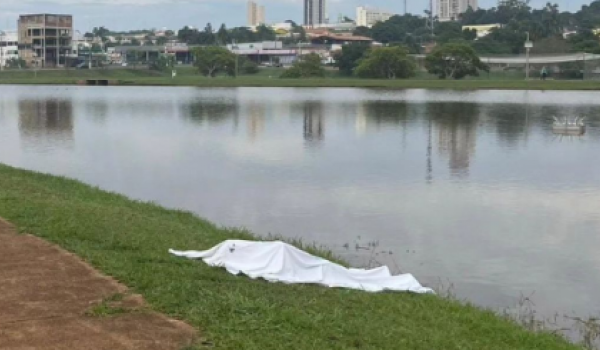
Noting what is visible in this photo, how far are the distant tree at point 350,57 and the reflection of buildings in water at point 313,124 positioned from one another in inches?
2176

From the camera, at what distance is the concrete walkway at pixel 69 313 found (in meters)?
5.73

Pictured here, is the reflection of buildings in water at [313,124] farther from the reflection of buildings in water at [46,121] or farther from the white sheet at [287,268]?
the white sheet at [287,268]

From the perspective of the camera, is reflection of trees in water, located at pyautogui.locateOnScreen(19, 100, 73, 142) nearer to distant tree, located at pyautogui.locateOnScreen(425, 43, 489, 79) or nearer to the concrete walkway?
the concrete walkway

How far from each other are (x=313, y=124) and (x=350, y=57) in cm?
7043

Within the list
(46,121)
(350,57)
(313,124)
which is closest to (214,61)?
(350,57)

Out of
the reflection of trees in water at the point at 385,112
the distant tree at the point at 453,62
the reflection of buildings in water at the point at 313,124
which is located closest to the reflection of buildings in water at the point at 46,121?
the reflection of buildings in water at the point at 313,124

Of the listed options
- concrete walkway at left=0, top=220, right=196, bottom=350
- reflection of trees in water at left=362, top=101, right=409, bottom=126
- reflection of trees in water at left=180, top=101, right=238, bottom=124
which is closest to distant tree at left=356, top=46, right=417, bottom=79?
reflection of trees in water at left=362, top=101, right=409, bottom=126

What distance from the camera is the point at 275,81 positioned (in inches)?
3556

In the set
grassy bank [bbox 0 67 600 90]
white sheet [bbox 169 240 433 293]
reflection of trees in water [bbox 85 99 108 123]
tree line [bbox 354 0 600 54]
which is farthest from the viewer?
tree line [bbox 354 0 600 54]

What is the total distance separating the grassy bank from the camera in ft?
260

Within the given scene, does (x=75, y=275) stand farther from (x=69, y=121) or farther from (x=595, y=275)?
(x=69, y=121)

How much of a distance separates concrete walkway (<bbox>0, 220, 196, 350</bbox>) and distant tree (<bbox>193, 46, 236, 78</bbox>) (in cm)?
9526

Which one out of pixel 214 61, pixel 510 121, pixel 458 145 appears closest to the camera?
pixel 458 145

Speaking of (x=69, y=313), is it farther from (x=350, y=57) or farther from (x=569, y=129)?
(x=350, y=57)
